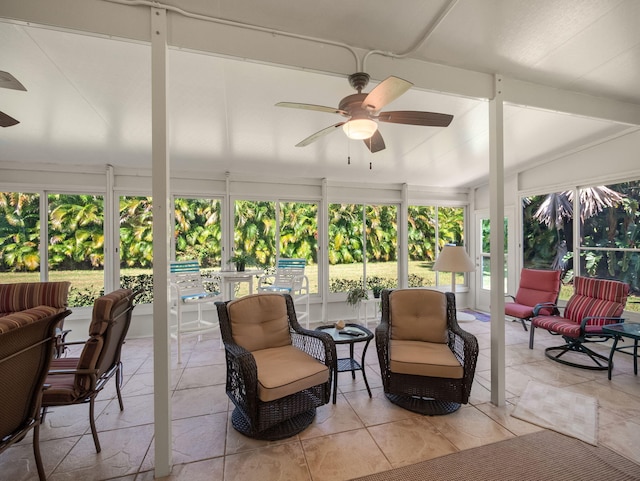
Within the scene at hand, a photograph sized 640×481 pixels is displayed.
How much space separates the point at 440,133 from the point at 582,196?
2.54 meters

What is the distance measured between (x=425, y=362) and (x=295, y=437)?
1.14 m

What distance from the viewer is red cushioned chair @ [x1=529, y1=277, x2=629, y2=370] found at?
3.31 metres

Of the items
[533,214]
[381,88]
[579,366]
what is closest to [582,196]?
[533,214]

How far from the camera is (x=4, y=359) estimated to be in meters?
1.32

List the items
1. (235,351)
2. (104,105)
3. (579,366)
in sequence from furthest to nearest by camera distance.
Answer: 1. (579,366)
2. (104,105)
3. (235,351)

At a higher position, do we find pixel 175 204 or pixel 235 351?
pixel 175 204

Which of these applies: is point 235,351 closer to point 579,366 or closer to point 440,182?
point 579,366

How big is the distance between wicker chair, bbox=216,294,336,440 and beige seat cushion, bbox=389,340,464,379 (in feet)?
1.80

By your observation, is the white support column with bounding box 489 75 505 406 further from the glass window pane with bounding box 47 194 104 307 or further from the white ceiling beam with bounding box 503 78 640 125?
the glass window pane with bounding box 47 194 104 307

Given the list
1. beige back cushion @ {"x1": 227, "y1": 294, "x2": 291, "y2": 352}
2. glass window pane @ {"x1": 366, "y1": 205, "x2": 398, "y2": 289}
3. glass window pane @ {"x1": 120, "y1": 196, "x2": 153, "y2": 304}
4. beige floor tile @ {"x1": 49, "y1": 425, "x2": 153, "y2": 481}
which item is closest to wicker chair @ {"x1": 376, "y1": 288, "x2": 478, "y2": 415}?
beige back cushion @ {"x1": 227, "y1": 294, "x2": 291, "y2": 352}

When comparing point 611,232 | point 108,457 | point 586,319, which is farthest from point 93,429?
point 611,232

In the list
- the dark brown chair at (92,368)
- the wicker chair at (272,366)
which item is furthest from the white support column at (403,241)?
the dark brown chair at (92,368)

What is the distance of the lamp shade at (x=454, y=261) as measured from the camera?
4422mm

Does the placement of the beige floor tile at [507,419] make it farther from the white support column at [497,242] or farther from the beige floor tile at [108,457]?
the beige floor tile at [108,457]
